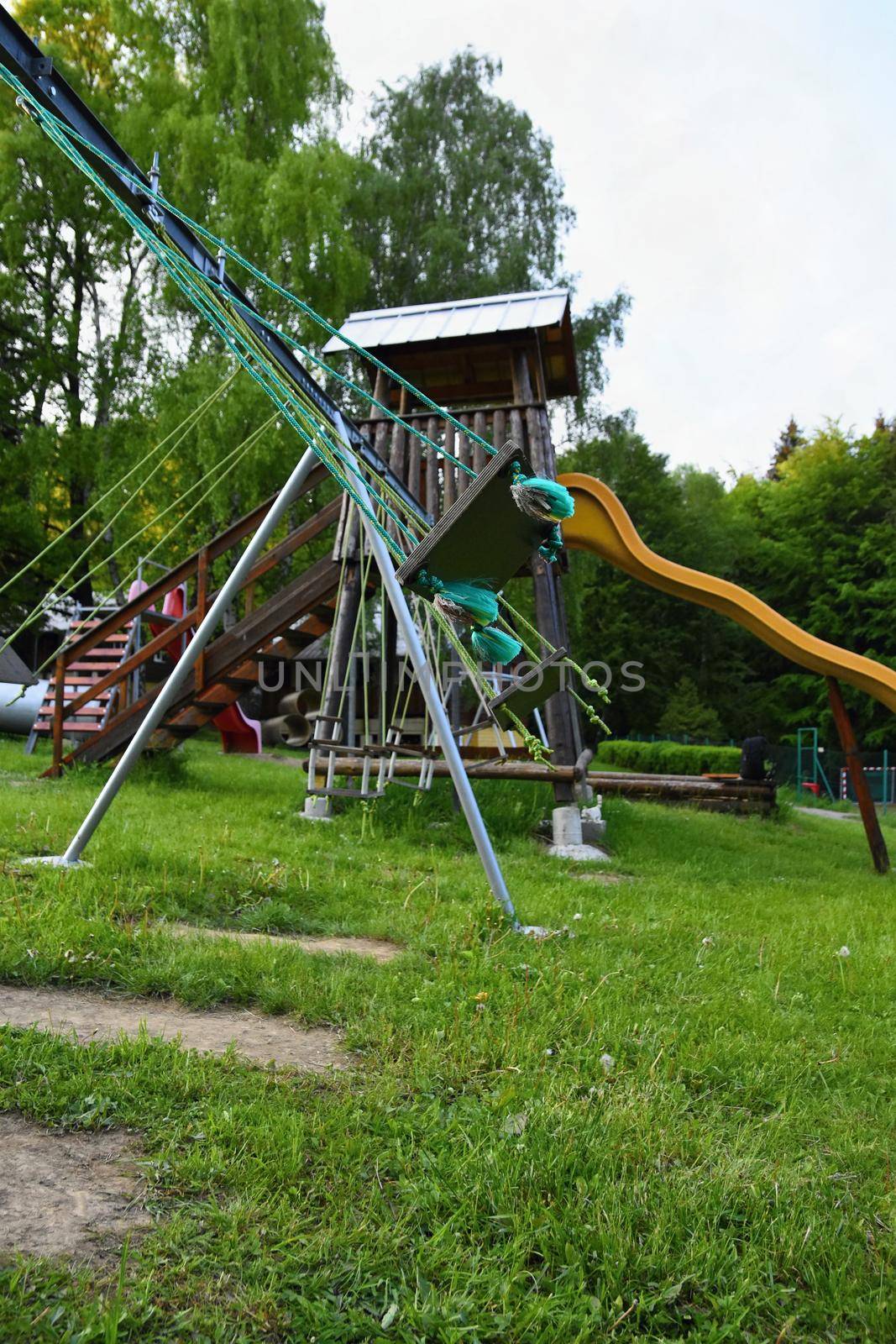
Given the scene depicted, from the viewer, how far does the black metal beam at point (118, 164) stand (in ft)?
9.81

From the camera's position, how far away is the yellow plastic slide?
310 inches

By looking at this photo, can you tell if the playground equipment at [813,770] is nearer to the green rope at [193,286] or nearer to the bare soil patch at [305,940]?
the bare soil patch at [305,940]

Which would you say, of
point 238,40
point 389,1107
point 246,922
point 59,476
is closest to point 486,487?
point 389,1107

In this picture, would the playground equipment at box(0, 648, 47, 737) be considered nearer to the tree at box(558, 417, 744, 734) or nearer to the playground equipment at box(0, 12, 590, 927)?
the playground equipment at box(0, 12, 590, 927)

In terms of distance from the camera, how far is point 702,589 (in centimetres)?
823

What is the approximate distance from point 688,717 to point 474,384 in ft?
75.7

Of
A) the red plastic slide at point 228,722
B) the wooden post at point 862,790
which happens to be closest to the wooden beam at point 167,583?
the red plastic slide at point 228,722

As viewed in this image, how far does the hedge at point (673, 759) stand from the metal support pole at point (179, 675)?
14130 millimetres

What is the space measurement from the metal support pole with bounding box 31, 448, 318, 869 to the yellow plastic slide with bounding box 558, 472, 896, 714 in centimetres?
379

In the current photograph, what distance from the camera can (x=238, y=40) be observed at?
1738 cm

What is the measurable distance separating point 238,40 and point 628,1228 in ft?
66.6

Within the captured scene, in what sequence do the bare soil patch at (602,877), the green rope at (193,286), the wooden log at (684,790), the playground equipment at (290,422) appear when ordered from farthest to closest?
the wooden log at (684,790) < the bare soil patch at (602,877) < the green rope at (193,286) < the playground equipment at (290,422)

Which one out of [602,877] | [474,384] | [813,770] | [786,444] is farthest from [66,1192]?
[786,444]

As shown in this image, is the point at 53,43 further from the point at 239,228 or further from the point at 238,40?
the point at 239,228
